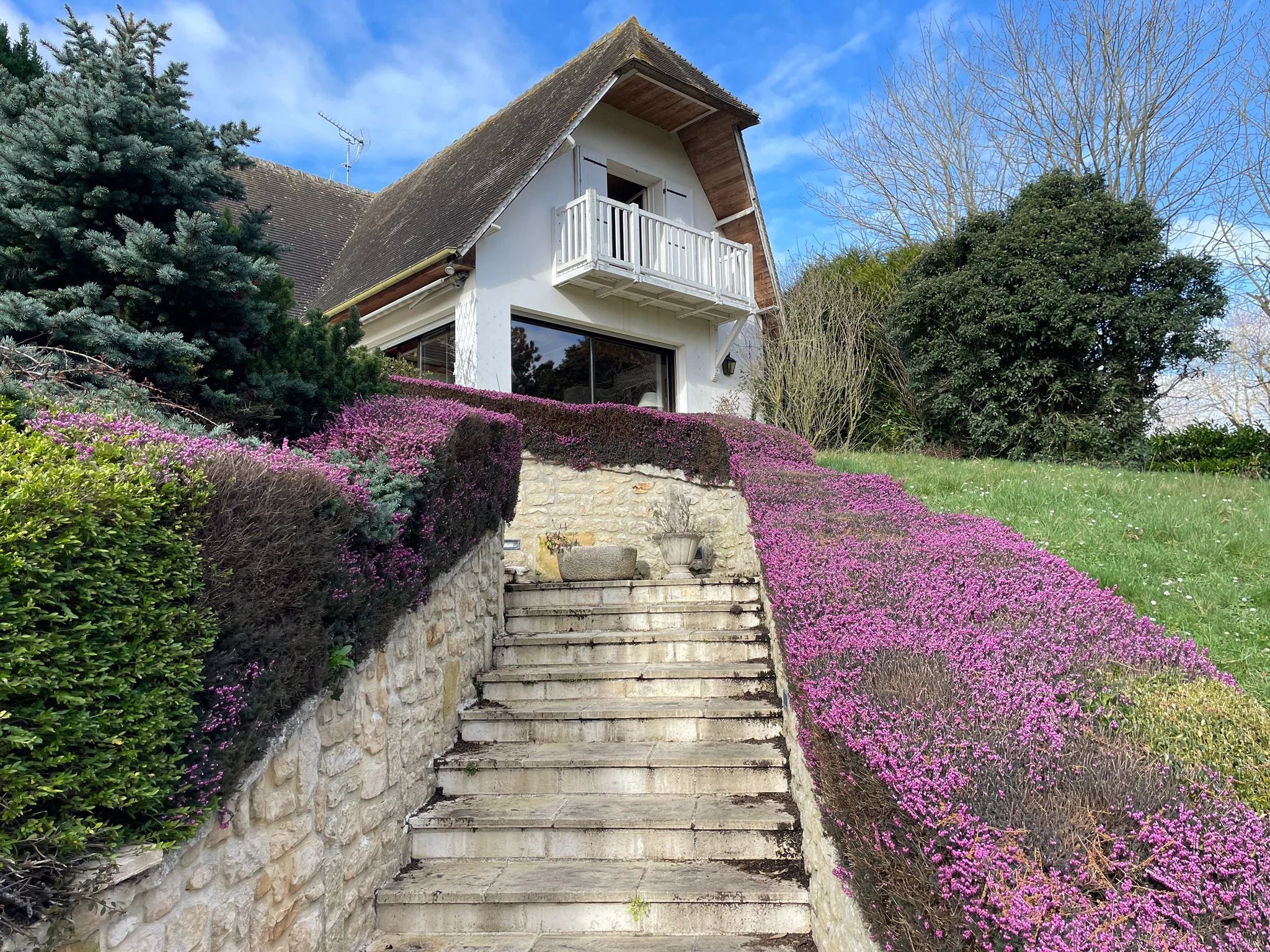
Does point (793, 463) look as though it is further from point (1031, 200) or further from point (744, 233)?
point (1031, 200)

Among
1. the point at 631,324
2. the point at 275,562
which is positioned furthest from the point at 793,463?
the point at 275,562

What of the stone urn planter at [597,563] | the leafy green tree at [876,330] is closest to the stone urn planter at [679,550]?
the stone urn planter at [597,563]

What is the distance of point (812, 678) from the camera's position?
3.19m

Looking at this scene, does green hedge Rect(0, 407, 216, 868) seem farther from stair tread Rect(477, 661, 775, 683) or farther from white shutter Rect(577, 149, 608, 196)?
white shutter Rect(577, 149, 608, 196)

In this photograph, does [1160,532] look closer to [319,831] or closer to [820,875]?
[820,875]

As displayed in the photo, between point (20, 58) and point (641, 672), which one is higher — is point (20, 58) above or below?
above

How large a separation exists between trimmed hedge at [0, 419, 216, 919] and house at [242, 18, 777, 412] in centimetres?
864

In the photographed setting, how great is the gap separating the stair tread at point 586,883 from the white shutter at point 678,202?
1135 centimetres

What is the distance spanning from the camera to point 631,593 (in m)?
6.85

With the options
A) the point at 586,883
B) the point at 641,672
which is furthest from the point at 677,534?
the point at 586,883

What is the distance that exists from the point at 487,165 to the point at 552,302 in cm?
286

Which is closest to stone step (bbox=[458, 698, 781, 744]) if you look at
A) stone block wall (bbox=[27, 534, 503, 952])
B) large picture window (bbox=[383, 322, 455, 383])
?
stone block wall (bbox=[27, 534, 503, 952])

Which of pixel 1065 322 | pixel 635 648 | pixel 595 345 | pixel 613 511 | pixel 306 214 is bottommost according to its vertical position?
pixel 635 648

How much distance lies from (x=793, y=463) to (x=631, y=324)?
445cm
